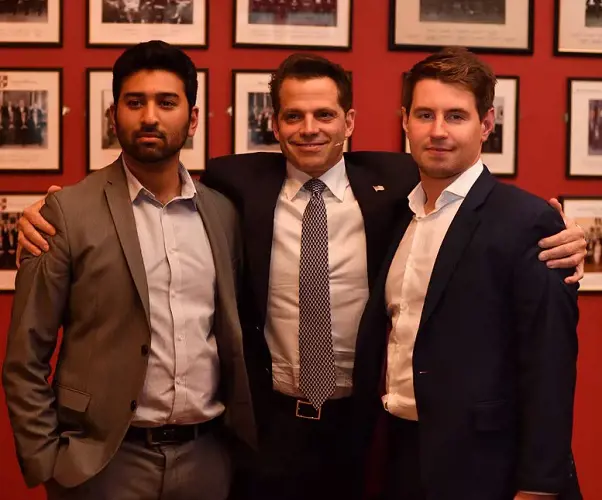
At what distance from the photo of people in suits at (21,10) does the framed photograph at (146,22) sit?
17 centimetres

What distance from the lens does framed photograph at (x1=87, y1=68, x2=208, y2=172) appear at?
263 centimetres

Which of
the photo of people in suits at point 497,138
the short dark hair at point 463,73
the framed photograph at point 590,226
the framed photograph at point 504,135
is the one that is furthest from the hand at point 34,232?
the framed photograph at point 590,226

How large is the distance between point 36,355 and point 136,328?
9.7 inches

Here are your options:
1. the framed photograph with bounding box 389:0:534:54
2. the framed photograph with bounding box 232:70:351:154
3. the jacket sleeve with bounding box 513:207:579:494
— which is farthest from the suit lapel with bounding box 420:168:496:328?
the framed photograph with bounding box 389:0:534:54

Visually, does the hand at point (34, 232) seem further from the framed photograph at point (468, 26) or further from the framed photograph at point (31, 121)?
the framed photograph at point (468, 26)

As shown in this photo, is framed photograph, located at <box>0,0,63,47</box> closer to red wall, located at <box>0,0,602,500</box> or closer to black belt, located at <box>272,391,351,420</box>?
red wall, located at <box>0,0,602,500</box>

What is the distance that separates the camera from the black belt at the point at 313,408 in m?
2.01

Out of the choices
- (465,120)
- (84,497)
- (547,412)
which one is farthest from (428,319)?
(84,497)

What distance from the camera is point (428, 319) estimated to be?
5.42 feet

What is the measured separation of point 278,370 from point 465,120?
864 millimetres

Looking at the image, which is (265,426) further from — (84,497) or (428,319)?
(428,319)

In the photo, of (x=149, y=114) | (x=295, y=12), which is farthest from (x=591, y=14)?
(x=149, y=114)

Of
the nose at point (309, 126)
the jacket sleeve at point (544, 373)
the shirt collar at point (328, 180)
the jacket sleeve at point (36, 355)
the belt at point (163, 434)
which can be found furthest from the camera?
the shirt collar at point (328, 180)

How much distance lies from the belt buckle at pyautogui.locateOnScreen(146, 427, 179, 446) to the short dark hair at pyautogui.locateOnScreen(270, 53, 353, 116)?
0.93 metres
